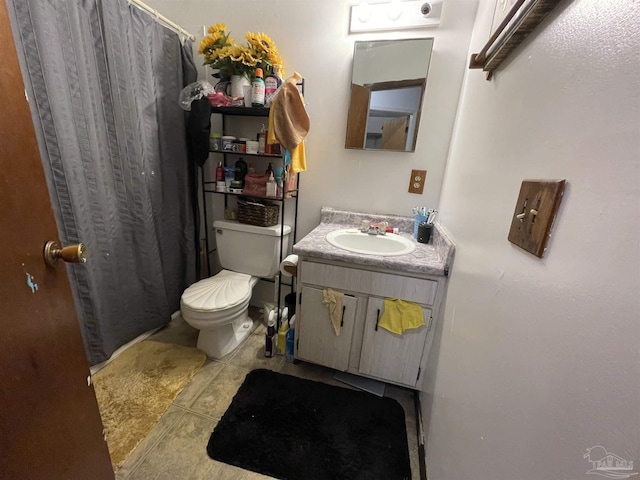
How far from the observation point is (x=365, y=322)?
1252 millimetres

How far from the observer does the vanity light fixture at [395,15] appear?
129 cm

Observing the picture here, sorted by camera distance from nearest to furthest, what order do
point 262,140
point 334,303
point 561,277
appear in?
point 561,277 < point 334,303 < point 262,140

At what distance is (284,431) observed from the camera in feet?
3.74

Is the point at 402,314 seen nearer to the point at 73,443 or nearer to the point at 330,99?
the point at 73,443

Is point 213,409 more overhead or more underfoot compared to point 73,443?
more underfoot

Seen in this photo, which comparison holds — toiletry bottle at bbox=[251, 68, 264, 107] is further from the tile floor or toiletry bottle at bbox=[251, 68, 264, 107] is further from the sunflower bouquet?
the tile floor

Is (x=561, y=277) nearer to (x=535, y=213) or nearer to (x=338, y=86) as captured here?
(x=535, y=213)

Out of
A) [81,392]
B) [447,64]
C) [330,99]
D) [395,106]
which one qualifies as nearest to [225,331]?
[81,392]

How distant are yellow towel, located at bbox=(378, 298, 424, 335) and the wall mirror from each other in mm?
882

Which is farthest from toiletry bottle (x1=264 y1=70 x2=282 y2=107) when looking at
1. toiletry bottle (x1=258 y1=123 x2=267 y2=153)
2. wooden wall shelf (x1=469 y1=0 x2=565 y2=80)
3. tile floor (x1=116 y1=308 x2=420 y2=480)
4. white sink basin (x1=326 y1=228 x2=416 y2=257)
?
tile floor (x1=116 y1=308 x2=420 y2=480)

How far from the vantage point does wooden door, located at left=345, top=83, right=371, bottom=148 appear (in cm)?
147

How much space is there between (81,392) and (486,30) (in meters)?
1.87

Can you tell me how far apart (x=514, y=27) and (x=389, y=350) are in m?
1.25

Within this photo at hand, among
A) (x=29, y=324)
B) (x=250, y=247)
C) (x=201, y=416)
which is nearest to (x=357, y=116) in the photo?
(x=250, y=247)
